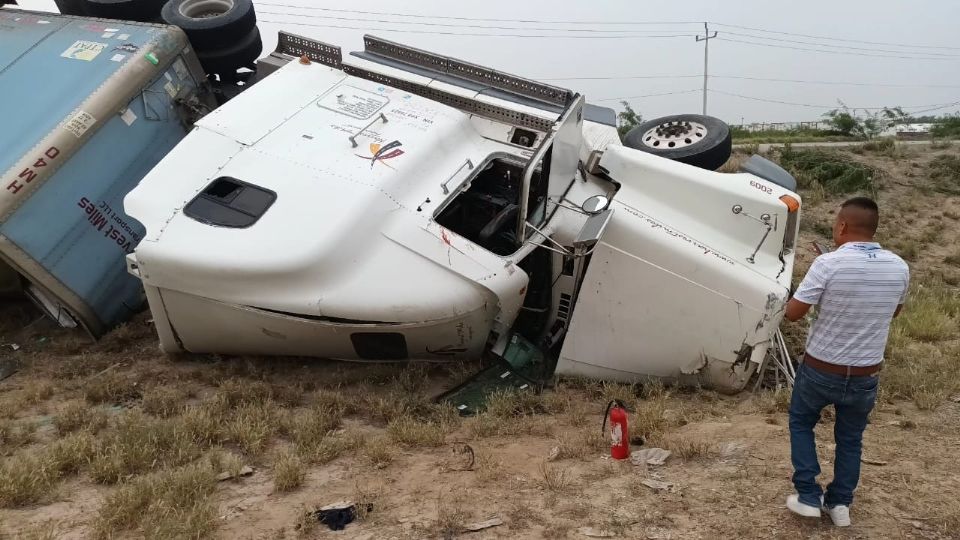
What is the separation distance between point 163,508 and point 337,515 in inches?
29.4

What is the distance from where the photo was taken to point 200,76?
23.8 ft

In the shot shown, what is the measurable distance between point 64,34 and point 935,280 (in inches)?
315

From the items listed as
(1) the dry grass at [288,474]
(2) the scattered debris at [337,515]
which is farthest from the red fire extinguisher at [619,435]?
(1) the dry grass at [288,474]

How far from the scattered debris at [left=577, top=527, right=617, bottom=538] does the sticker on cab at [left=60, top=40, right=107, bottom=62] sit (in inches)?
214

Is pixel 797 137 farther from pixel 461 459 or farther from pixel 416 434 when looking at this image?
pixel 461 459

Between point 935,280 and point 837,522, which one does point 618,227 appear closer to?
point 837,522

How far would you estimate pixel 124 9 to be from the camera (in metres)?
7.86

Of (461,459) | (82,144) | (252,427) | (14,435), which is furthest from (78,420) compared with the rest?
(82,144)

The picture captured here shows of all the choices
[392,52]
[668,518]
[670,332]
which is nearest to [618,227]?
[670,332]

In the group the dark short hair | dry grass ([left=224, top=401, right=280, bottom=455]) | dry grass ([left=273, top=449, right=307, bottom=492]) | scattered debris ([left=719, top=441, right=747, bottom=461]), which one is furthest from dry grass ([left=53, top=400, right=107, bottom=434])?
the dark short hair

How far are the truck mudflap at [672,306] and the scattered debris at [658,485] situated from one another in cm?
148

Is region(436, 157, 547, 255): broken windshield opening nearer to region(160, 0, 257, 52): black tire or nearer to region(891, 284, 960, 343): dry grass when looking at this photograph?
region(891, 284, 960, 343): dry grass

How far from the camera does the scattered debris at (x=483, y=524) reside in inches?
135

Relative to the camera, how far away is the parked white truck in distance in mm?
4812
